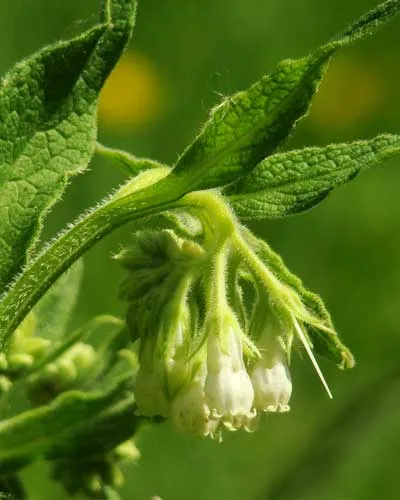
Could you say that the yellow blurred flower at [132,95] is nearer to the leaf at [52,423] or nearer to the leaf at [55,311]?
the leaf at [55,311]

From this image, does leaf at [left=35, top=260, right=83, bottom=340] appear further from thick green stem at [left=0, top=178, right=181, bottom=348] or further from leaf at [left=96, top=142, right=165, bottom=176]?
thick green stem at [left=0, top=178, right=181, bottom=348]

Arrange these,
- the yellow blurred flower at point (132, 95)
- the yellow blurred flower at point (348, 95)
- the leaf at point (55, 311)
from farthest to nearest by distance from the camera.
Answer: the yellow blurred flower at point (348, 95) < the yellow blurred flower at point (132, 95) < the leaf at point (55, 311)

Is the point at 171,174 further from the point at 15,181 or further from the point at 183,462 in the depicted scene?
the point at 183,462

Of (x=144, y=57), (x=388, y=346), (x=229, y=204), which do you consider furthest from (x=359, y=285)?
(x=229, y=204)

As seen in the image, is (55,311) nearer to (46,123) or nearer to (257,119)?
(46,123)

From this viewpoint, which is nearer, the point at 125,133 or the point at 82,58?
the point at 82,58

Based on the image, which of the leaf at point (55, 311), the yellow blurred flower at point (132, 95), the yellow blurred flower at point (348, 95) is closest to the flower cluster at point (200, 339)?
the leaf at point (55, 311)


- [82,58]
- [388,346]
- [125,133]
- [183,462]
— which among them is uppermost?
[82,58]
